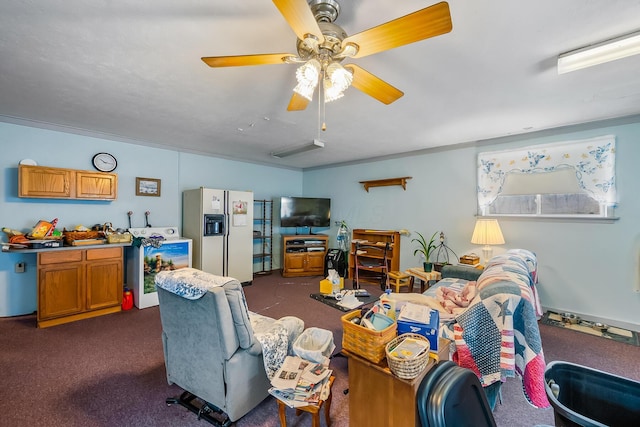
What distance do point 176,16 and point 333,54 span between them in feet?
3.07

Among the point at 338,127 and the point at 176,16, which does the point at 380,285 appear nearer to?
the point at 338,127

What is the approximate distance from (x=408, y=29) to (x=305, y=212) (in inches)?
195

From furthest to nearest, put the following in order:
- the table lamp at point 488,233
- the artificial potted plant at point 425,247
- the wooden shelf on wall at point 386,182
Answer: the wooden shelf on wall at point 386,182 → the artificial potted plant at point 425,247 → the table lamp at point 488,233

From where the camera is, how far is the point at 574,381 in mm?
1061

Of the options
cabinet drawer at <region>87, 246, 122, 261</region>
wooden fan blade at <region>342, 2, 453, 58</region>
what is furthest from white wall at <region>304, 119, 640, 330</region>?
cabinet drawer at <region>87, 246, 122, 261</region>

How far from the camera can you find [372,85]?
179 cm

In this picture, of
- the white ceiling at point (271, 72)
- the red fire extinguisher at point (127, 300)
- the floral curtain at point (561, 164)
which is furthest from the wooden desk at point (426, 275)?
the red fire extinguisher at point (127, 300)

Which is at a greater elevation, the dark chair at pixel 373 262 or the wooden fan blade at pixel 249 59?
the wooden fan blade at pixel 249 59

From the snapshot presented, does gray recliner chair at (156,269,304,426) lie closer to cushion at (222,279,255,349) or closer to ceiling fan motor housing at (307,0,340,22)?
cushion at (222,279,255,349)

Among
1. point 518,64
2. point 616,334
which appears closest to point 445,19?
point 518,64

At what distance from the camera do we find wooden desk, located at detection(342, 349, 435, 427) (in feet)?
3.36

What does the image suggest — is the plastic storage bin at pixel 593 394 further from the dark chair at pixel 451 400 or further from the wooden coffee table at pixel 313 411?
the wooden coffee table at pixel 313 411

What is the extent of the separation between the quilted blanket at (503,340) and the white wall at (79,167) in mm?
4651

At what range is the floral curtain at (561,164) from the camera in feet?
10.5
